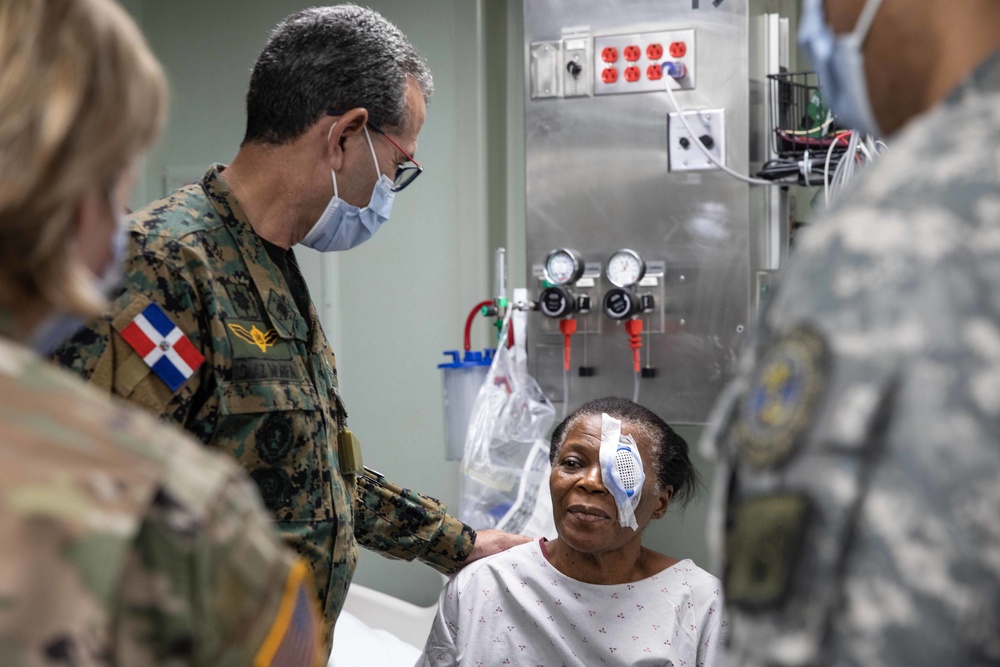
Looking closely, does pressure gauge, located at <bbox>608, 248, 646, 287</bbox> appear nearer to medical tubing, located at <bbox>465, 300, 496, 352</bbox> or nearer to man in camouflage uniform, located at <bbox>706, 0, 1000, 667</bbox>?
medical tubing, located at <bbox>465, 300, 496, 352</bbox>

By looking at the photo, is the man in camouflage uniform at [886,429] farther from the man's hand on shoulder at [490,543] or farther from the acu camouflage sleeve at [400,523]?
the man's hand on shoulder at [490,543]

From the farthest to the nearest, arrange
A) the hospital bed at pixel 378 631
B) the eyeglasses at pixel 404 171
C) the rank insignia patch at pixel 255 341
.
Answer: the hospital bed at pixel 378 631, the eyeglasses at pixel 404 171, the rank insignia patch at pixel 255 341

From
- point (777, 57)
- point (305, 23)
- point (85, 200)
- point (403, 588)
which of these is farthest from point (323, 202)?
point (403, 588)

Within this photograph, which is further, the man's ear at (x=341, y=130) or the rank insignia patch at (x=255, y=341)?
the man's ear at (x=341, y=130)

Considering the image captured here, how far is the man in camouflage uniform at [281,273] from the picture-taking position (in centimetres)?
169

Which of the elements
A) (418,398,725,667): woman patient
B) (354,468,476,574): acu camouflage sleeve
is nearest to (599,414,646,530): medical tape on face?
(418,398,725,667): woman patient

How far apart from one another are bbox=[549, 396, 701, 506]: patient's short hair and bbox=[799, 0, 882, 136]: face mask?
1542mm

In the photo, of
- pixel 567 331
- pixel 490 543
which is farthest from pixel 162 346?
pixel 567 331

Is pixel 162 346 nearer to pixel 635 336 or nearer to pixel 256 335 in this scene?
pixel 256 335

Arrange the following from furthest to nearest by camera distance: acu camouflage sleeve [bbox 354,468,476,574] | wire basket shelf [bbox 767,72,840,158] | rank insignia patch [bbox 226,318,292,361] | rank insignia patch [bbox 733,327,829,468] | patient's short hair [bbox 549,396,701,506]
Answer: wire basket shelf [bbox 767,72,840,158] < patient's short hair [bbox 549,396,701,506] < acu camouflage sleeve [bbox 354,468,476,574] < rank insignia patch [bbox 226,318,292,361] < rank insignia patch [bbox 733,327,829,468]

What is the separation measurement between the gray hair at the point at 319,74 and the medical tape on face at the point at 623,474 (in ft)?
3.12

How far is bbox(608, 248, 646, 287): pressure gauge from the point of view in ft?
10.9

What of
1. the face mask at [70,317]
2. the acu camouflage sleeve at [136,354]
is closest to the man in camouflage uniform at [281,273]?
the acu camouflage sleeve at [136,354]

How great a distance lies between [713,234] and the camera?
330cm
